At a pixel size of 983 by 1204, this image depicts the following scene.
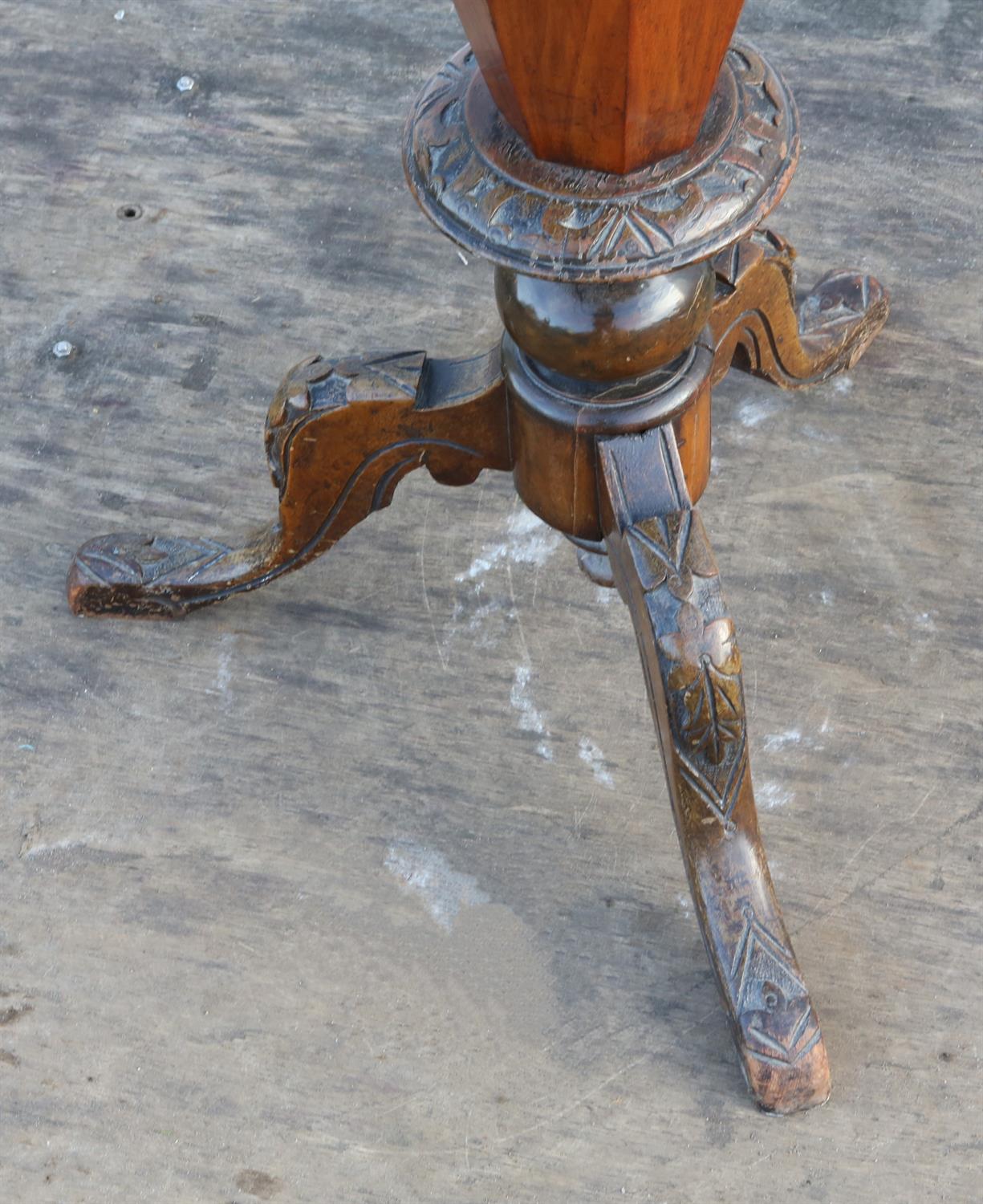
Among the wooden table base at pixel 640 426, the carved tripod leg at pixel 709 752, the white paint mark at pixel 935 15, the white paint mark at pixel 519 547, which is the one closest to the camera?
the wooden table base at pixel 640 426

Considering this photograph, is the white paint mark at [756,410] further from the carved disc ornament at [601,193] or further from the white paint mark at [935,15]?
the white paint mark at [935,15]

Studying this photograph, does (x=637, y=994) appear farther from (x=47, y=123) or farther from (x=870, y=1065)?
(x=47, y=123)

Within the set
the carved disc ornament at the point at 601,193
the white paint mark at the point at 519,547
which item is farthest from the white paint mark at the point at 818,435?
the carved disc ornament at the point at 601,193

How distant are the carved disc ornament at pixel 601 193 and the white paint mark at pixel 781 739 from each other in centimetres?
49

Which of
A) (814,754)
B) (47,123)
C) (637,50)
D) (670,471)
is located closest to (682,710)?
(670,471)

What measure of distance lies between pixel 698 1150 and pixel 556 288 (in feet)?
1.99

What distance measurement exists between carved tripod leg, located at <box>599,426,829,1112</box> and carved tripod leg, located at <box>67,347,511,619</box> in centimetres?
15

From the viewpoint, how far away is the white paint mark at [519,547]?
1.28 meters

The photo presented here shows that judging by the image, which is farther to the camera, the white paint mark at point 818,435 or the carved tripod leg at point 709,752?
the white paint mark at point 818,435

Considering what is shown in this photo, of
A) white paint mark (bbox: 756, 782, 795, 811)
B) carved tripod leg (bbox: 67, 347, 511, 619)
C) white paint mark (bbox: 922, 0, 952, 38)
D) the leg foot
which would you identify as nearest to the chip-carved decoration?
white paint mark (bbox: 756, 782, 795, 811)

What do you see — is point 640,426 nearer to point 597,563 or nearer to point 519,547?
point 597,563

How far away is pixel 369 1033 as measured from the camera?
40.6 inches

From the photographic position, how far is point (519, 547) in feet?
4.26

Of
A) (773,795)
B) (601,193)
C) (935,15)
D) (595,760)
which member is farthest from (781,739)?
(935,15)
